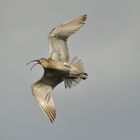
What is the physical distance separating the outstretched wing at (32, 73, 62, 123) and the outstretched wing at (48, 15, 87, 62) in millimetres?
854

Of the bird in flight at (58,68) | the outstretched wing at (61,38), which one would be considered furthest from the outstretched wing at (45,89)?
the outstretched wing at (61,38)

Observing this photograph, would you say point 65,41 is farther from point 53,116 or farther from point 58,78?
point 53,116

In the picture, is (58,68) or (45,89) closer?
(58,68)

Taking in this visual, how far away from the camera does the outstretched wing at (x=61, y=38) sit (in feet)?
97.7

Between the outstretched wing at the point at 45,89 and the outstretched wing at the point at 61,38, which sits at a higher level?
the outstretched wing at the point at 61,38

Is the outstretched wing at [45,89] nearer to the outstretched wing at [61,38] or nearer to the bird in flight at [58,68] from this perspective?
the bird in flight at [58,68]

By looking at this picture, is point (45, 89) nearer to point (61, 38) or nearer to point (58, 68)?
point (58, 68)

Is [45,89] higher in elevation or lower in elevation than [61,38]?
lower

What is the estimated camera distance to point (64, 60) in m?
29.7

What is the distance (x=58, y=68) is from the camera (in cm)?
2855

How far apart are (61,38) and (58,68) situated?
1934 mm

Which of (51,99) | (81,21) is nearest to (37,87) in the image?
(51,99)

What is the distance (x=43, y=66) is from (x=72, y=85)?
1375mm

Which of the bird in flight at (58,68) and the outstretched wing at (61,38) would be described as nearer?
the bird in flight at (58,68)
